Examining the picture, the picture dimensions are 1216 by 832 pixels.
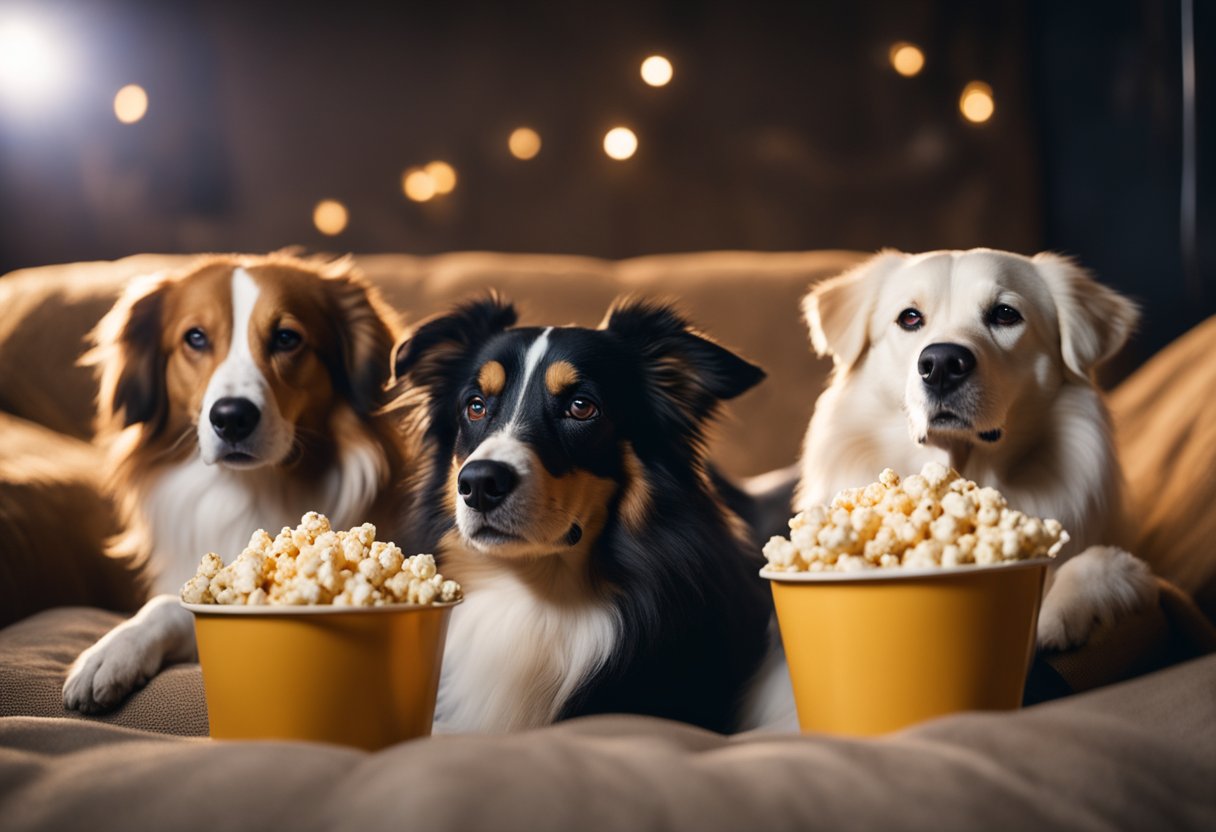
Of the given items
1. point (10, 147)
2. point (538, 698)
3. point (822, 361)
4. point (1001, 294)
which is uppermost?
point (10, 147)

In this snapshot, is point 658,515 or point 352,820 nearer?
point 352,820

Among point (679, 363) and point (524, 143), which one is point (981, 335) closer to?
point (679, 363)

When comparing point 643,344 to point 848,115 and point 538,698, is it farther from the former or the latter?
point 848,115

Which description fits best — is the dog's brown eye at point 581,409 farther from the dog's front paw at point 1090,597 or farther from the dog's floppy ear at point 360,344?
the dog's front paw at point 1090,597

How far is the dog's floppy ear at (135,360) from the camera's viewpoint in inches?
71.7

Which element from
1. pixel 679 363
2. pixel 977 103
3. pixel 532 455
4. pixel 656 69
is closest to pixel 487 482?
pixel 532 455

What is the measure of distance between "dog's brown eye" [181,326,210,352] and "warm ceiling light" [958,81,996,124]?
2.50m

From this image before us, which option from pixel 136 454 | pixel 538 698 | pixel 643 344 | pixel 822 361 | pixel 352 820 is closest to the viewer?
pixel 352 820

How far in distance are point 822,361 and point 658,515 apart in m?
0.96

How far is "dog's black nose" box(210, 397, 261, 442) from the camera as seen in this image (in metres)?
1.61

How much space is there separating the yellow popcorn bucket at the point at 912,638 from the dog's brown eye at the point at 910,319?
0.52 meters

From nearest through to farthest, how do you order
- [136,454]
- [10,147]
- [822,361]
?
[136,454]
[822,361]
[10,147]

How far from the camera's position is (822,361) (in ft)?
7.73

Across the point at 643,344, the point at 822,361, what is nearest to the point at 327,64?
the point at 822,361
